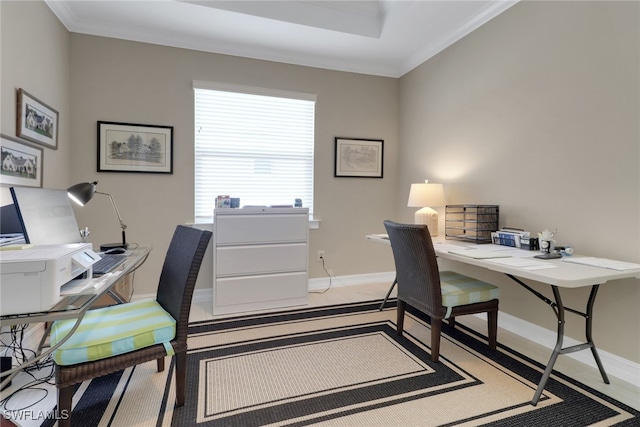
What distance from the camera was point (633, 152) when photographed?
5.81 ft

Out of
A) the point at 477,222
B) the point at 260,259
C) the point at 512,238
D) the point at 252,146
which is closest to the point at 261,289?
the point at 260,259

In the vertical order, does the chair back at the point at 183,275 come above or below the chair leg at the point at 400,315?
above

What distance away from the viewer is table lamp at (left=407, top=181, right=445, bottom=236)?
2924mm

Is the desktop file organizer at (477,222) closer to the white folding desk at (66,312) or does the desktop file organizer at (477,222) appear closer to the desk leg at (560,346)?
the desk leg at (560,346)

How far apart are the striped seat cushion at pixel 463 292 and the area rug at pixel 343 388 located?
1.22ft

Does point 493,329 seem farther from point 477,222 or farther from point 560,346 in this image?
point 477,222

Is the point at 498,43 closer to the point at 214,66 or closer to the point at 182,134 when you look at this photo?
the point at 214,66

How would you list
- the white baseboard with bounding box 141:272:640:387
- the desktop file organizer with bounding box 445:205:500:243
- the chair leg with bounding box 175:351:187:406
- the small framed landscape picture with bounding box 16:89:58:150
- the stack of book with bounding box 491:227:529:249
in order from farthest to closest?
the desktop file organizer with bounding box 445:205:500:243 → the stack of book with bounding box 491:227:529:249 → the small framed landscape picture with bounding box 16:89:58:150 → the white baseboard with bounding box 141:272:640:387 → the chair leg with bounding box 175:351:187:406

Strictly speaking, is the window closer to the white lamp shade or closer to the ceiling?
the ceiling

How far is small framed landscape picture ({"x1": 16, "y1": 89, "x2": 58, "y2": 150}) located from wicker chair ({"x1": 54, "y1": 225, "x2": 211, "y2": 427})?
135 centimetres

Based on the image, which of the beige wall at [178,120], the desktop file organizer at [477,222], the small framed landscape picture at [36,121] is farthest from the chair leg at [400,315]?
the small framed landscape picture at [36,121]

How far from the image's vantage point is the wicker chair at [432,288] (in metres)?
1.96

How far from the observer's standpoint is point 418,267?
6.73 feet

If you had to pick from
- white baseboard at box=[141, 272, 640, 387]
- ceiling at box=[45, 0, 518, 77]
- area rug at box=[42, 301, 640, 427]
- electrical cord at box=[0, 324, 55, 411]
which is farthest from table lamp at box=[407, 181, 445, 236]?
electrical cord at box=[0, 324, 55, 411]
